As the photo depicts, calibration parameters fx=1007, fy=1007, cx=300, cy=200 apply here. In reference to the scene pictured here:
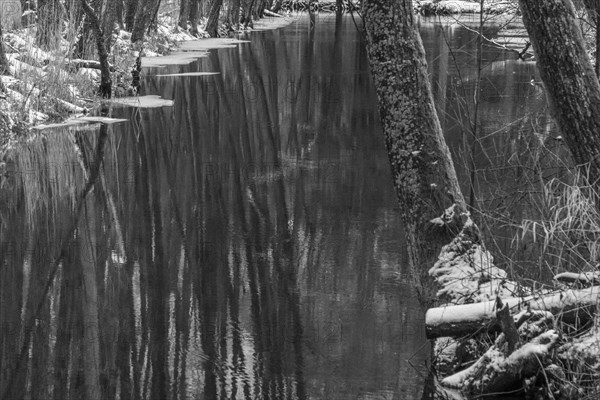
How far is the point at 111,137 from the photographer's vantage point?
13.6 meters

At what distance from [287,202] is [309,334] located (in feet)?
12.5

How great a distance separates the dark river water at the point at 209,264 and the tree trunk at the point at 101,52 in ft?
5.00

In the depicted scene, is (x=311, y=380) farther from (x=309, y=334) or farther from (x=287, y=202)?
(x=287, y=202)

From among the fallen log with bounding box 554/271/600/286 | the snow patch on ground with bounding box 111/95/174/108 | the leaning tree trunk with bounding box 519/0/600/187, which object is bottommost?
the snow patch on ground with bounding box 111/95/174/108

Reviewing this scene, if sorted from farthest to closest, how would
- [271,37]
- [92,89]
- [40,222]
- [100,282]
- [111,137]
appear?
[271,37] < [92,89] < [111,137] < [40,222] < [100,282]

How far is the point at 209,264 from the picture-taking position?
7.87 m

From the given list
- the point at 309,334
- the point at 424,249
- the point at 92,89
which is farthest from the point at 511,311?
the point at 92,89

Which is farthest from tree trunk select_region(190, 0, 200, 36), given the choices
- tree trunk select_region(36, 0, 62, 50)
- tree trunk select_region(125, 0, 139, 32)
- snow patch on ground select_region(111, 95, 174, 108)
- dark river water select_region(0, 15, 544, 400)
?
dark river water select_region(0, 15, 544, 400)

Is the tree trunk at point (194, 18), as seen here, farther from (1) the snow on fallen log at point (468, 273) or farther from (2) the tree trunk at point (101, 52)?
(1) the snow on fallen log at point (468, 273)

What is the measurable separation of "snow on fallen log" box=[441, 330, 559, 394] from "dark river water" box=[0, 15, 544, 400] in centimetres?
34

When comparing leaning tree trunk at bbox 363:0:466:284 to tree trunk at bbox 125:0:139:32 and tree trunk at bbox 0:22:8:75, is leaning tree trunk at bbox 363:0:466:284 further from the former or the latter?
tree trunk at bbox 125:0:139:32

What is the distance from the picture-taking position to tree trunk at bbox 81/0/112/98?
1644cm

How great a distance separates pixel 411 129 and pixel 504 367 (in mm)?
1709

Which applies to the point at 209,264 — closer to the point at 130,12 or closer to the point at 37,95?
the point at 37,95
